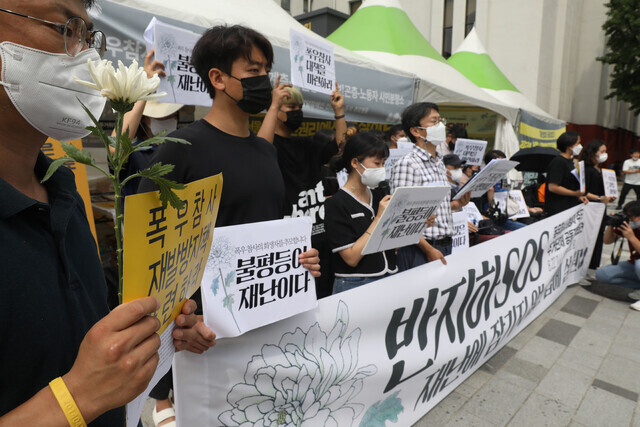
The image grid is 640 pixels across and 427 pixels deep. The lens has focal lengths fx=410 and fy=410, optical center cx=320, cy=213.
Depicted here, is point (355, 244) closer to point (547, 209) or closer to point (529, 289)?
point (529, 289)

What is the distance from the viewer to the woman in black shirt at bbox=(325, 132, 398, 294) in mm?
2379

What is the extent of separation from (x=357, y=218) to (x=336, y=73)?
2591 millimetres

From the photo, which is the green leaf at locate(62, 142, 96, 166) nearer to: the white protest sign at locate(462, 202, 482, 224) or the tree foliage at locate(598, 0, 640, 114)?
the white protest sign at locate(462, 202, 482, 224)

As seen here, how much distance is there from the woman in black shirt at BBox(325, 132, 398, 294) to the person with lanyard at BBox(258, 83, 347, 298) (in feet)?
1.40

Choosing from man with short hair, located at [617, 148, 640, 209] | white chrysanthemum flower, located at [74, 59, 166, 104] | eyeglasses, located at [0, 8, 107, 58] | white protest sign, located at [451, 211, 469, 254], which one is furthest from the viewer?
man with short hair, located at [617, 148, 640, 209]

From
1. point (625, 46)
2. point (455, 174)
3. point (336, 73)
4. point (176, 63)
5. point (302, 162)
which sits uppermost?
point (625, 46)

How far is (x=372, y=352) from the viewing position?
2.12 metres

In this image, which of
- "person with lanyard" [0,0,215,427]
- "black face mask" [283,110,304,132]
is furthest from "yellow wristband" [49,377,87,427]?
"black face mask" [283,110,304,132]

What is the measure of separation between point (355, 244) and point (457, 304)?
0.96 meters

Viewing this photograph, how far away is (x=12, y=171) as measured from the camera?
0.76 m

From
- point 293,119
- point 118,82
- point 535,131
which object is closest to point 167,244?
point 118,82

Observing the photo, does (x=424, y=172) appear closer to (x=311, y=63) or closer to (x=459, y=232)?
(x=459, y=232)

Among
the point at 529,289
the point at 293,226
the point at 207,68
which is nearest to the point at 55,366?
the point at 293,226

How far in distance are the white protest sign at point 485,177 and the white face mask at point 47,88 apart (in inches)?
117
